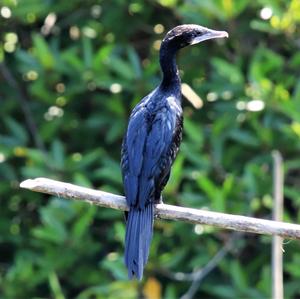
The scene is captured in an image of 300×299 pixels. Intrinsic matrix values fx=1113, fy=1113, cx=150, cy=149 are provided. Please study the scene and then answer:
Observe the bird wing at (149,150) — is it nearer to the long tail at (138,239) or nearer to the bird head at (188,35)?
the long tail at (138,239)

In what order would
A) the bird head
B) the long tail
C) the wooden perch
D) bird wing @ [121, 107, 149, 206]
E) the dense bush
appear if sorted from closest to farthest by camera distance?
the wooden perch
the long tail
bird wing @ [121, 107, 149, 206]
the bird head
the dense bush

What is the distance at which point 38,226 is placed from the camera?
648 cm

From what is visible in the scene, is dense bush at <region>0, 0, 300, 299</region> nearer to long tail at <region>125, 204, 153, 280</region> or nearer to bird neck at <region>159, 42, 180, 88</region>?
bird neck at <region>159, 42, 180, 88</region>

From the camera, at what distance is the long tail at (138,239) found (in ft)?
13.5

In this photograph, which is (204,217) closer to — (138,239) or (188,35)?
(138,239)

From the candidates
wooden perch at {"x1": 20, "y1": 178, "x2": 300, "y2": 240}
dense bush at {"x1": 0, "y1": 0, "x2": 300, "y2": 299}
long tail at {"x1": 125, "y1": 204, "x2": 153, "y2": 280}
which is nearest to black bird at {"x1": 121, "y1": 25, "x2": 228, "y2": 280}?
long tail at {"x1": 125, "y1": 204, "x2": 153, "y2": 280}

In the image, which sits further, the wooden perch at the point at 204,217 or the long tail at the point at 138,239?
the long tail at the point at 138,239

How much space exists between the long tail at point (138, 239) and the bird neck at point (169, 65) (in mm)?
642

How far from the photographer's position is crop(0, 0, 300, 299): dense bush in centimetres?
571

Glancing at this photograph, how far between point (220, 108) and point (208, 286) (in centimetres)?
97

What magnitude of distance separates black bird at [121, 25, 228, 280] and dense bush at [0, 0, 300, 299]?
936 millimetres

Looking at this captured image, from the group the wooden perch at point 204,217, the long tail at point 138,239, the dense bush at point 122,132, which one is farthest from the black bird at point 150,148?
the dense bush at point 122,132

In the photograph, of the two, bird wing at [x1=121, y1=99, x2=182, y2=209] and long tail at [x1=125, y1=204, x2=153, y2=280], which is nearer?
long tail at [x1=125, y1=204, x2=153, y2=280]

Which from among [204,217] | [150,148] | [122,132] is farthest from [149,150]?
[122,132]
